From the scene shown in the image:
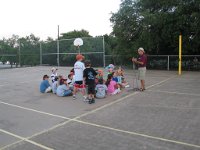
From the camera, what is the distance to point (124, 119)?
741 centimetres

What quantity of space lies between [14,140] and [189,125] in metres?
4.20

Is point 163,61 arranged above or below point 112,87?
above

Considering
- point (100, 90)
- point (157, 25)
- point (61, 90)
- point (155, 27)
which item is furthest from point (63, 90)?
point (155, 27)

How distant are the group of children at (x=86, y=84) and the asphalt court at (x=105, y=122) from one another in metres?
0.40

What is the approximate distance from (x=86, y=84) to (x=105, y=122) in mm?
2787

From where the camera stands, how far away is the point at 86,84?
9727 millimetres

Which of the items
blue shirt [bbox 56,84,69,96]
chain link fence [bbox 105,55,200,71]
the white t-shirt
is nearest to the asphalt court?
blue shirt [bbox 56,84,69,96]

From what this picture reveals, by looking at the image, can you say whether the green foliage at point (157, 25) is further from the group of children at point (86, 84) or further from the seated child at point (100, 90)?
the seated child at point (100, 90)

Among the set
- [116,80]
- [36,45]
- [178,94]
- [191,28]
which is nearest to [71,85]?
[116,80]

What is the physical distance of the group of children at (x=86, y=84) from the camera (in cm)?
958

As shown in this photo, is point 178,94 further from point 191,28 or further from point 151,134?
point 191,28

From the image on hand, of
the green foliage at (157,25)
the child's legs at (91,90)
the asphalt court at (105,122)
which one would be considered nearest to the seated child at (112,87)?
the asphalt court at (105,122)

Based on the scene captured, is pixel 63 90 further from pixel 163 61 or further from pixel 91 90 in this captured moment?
pixel 163 61

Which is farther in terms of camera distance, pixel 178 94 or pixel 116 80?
pixel 116 80
